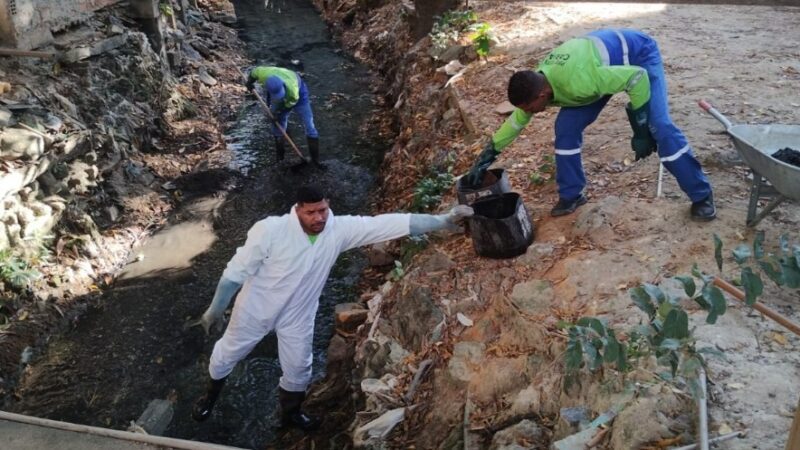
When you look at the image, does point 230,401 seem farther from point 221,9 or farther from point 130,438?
point 221,9

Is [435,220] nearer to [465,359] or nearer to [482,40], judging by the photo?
[465,359]

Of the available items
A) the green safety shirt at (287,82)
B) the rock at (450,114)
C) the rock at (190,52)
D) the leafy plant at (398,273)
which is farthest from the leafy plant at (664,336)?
the rock at (190,52)

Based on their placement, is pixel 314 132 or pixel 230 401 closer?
pixel 230 401

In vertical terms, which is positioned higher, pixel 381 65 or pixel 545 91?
pixel 545 91

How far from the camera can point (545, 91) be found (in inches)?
175

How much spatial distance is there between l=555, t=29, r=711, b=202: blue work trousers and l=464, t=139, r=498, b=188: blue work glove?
508 mm

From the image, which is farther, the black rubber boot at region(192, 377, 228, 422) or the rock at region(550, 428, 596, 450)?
the black rubber boot at region(192, 377, 228, 422)

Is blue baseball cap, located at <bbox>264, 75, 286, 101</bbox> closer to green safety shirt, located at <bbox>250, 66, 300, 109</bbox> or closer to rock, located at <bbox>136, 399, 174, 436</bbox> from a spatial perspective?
green safety shirt, located at <bbox>250, 66, 300, 109</bbox>

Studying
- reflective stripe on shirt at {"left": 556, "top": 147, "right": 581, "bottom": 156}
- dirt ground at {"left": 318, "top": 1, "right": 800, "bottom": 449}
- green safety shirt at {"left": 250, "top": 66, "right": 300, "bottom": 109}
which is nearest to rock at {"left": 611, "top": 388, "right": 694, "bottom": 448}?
dirt ground at {"left": 318, "top": 1, "right": 800, "bottom": 449}

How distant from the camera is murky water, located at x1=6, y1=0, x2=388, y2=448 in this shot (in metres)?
A: 5.44

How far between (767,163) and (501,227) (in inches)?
71.0

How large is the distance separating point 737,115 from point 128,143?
7658mm

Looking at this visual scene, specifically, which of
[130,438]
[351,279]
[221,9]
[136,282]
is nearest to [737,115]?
[351,279]

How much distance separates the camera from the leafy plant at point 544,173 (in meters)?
5.98
